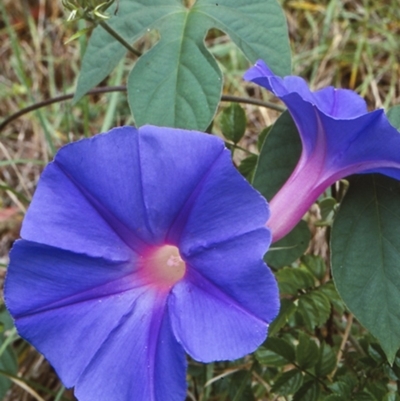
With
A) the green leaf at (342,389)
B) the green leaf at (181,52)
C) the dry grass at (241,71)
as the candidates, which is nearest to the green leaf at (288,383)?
the green leaf at (342,389)

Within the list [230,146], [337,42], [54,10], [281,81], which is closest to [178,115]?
[281,81]

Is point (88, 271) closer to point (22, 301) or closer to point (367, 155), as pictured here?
point (22, 301)

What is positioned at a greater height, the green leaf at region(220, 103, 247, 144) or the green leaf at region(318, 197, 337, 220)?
the green leaf at region(220, 103, 247, 144)

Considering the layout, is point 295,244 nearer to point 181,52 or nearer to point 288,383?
point 288,383

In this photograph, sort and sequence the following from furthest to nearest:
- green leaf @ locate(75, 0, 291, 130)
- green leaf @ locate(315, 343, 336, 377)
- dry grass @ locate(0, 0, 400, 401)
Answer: dry grass @ locate(0, 0, 400, 401), green leaf @ locate(315, 343, 336, 377), green leaf @ locate(75, 0, 291, 130)

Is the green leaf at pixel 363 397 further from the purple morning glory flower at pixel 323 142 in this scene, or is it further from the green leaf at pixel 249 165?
the green leaf at pixel 249 165

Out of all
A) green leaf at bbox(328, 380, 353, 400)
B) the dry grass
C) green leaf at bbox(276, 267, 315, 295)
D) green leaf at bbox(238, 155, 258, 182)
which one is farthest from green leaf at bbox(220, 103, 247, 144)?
the dry grass

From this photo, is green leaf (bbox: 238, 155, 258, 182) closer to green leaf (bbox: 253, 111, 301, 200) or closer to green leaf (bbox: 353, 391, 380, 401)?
green leaf (bbox: 253, 111, 301, 200)
